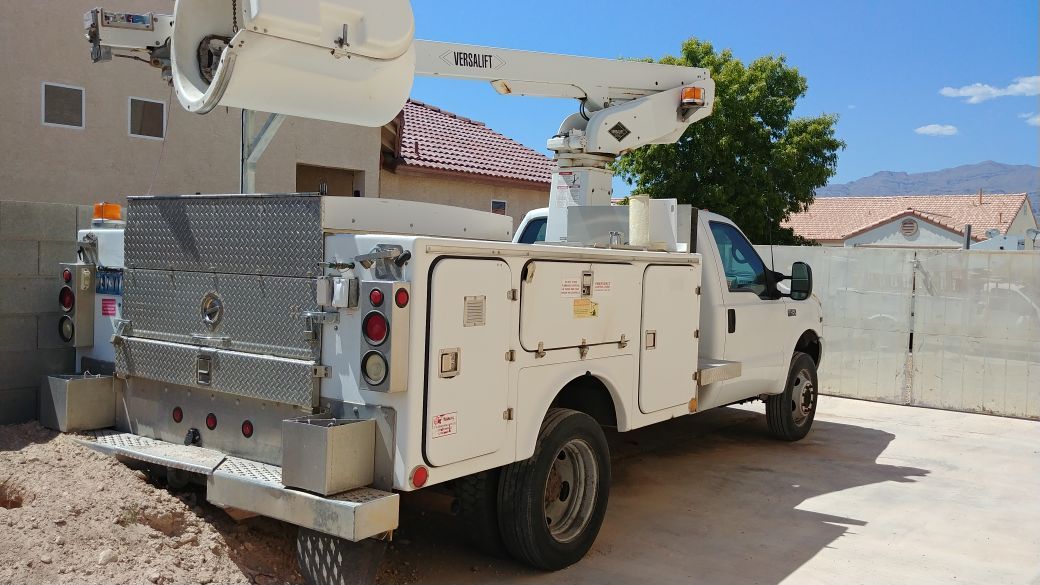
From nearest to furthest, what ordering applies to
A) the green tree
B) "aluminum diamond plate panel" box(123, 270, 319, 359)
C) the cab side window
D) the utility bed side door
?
"aluminum diamond plate panel" box(123, 270, 319, 359)
the utility bed side door
the cab side window
the green tree

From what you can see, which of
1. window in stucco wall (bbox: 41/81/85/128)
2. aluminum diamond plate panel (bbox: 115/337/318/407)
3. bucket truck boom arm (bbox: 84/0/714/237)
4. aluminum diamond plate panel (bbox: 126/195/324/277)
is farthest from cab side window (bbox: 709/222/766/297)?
window in stucco wall (bbox: 41/81/85/128)

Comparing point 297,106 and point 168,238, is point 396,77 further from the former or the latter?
point 168,238

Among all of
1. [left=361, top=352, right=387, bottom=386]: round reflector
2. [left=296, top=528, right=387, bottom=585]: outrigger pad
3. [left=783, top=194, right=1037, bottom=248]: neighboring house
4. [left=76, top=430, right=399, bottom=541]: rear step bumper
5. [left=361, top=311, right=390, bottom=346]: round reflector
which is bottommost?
[left=296, top=528, right=387, bottom=585]: outrigger pad

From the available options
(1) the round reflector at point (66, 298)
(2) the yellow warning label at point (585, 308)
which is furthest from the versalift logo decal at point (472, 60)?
(1) the round reflector at point (66, 298)

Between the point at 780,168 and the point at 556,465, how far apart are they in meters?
20.7

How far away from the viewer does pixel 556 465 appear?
17.0ft

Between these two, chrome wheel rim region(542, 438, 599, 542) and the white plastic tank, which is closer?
the white plastic tank

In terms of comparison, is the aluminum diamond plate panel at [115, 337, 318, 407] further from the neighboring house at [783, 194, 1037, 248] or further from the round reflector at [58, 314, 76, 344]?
the neighboring house at [783, 194, 1037, 248]

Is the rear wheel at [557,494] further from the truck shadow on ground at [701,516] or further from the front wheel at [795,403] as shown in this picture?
the front wheel at [795,403]

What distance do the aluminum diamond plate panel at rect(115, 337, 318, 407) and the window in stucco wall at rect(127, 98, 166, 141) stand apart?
8.81 meters

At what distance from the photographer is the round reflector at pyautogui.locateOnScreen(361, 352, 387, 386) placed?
3.96 metres

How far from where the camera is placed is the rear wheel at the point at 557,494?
4746mm

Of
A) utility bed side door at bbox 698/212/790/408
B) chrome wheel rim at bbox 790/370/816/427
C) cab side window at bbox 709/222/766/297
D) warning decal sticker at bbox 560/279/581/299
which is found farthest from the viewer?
chrome wheel rim at bbox 790/370/816/427

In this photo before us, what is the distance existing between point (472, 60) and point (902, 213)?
181ft
